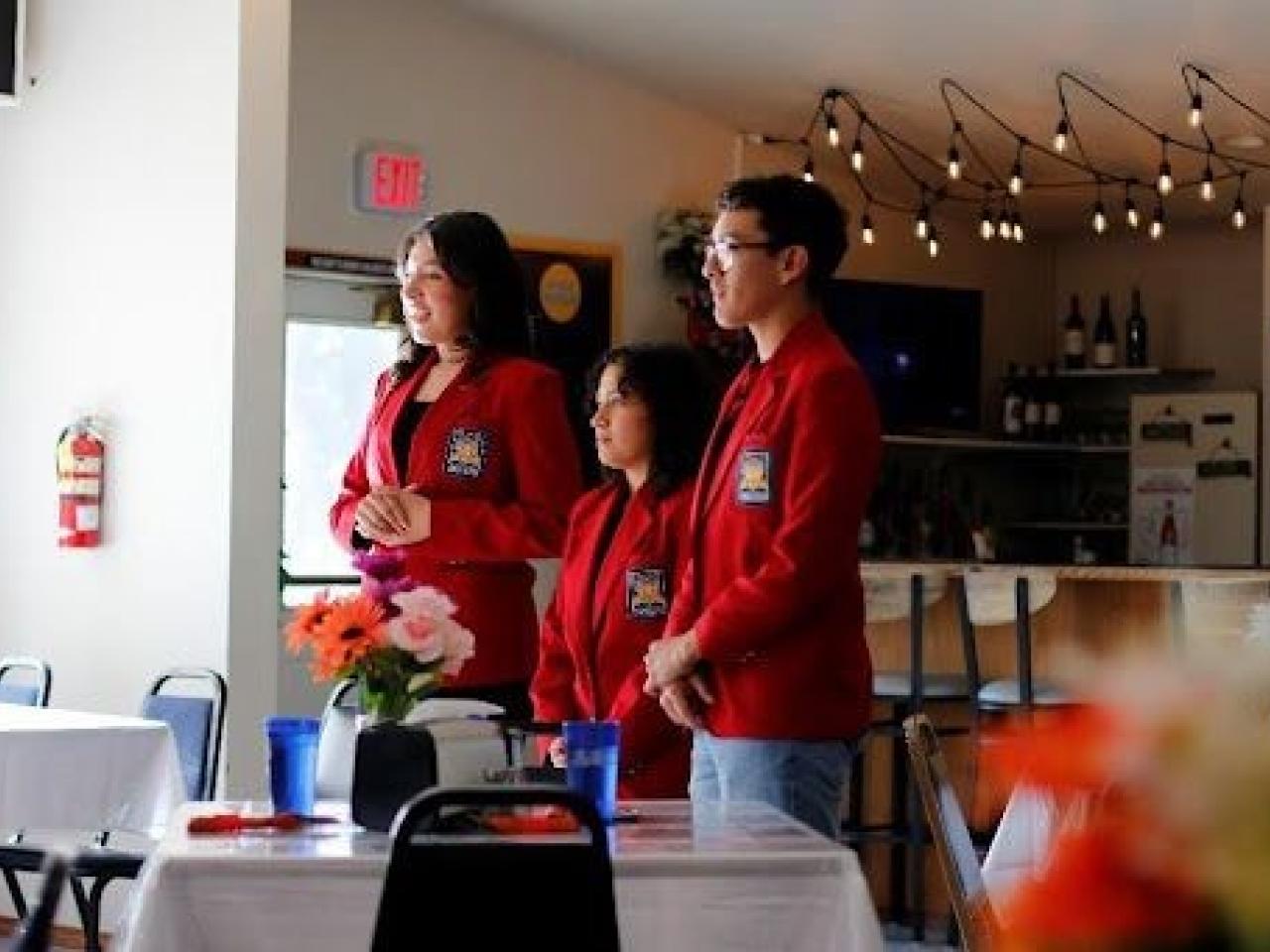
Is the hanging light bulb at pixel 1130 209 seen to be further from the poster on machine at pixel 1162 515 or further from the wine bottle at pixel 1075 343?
the poster on machine at pixel 1162 515

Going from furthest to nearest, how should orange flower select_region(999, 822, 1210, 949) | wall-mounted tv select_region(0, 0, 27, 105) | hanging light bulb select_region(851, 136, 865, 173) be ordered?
hanging light bulb select_region(851, 136, 865, 173) → wall-mounted tv select_region(0, 0, 27, 105) → orange flower select_region(999, 822, 1210, 949)

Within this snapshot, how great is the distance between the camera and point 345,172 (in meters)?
8.32

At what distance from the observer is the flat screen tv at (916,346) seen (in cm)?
1046

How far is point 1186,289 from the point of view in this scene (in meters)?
11.5

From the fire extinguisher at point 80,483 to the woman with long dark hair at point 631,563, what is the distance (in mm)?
3135

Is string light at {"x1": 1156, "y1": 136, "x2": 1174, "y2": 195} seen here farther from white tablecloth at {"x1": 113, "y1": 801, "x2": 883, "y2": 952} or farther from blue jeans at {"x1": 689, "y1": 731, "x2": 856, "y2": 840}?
white tablecloth at {"x1": 113, "y1": 801, "x2": 883, "y2": 952}

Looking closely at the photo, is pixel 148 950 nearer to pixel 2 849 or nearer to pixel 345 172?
pixel 2 849

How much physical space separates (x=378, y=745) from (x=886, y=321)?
318 inches

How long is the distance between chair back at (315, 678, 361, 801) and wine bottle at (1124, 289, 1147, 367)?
28.5 feet

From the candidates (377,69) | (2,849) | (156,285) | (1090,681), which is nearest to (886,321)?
(377,69)

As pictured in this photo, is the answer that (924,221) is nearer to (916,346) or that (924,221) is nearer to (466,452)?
(916,346)

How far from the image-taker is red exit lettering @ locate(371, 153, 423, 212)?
835 cm

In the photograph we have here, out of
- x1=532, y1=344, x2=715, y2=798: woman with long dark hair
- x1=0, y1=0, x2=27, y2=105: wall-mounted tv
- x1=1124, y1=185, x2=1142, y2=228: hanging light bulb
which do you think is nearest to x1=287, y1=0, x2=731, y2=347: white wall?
x1=0, y1=0, x2=27, y2=105: wall-mounted tv

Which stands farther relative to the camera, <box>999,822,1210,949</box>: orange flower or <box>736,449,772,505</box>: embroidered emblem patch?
<box>736,449,772,505</box>: embroidered emblem patch
